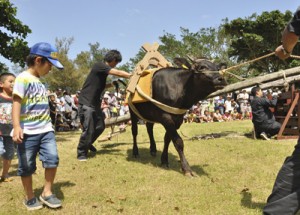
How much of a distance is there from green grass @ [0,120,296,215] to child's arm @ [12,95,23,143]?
37.5 inches

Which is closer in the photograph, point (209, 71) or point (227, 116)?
point (209, 71)

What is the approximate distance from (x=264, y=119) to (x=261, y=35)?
2319 centimetres

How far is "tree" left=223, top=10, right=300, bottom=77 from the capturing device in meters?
29.2

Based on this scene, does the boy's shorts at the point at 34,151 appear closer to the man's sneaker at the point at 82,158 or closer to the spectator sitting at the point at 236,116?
the man's sneaker at the point at 82,158

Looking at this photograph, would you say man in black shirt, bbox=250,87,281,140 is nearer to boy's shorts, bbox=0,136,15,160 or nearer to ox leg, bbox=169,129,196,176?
ox leg, bbox=169,129,196,176

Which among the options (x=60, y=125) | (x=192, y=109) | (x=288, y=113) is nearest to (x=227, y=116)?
(x=192, y=109)

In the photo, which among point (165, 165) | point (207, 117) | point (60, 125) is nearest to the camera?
point (165, 165)

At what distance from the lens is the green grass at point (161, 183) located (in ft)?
13.4

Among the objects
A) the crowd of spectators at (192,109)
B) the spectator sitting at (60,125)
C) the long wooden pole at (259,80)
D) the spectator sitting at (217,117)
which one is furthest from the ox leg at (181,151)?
the spectator sitting at (217,117)

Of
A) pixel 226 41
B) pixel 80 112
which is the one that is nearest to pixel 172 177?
pixel 80 112

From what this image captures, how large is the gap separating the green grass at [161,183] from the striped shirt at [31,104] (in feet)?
3.41

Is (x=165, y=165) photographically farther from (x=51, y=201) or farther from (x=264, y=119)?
(x=264, y=119)

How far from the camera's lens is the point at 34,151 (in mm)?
4109

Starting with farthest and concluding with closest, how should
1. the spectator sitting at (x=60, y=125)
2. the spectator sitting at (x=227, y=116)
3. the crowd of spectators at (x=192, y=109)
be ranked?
the spectator sitting at (x=227, y=116) → the crowd of spectators at (x=192, y=109) → the spectator sitting at (x=60, y=125)
